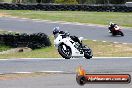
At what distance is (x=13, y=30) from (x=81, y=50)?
105ft

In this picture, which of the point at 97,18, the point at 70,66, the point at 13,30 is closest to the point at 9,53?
the point at 70,66

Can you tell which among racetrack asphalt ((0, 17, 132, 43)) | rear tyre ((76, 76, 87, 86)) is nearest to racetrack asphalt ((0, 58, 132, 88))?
rear tyre ((76, 76, 87, 86))

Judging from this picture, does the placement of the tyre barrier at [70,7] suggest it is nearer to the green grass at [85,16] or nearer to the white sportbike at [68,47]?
the green grass at [85,16]

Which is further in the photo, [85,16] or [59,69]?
[85,16]

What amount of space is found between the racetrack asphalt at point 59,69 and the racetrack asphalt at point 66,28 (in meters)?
13.3

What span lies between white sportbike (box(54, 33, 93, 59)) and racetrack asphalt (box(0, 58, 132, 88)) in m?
6.00

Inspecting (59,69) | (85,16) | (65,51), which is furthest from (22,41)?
(85,16)

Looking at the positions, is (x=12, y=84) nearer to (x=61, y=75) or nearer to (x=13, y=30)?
(x=61, y=75)

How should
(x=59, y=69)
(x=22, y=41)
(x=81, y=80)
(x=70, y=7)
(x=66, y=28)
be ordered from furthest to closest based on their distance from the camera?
(x=70, y=7) → (x=66, y=28) → (x=22, y=41) → (x=59, y=69) → (x=81, y=80)

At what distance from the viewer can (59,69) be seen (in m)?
14.4

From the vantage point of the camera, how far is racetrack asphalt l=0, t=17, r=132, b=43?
A: 31.1 metres

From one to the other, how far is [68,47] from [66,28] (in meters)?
32.9

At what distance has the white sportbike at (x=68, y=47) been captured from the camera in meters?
4.67

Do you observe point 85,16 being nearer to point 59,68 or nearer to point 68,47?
point 59,68
